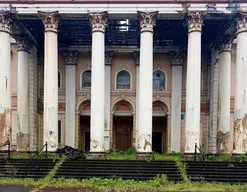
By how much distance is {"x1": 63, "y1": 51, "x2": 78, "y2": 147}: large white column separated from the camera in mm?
32184

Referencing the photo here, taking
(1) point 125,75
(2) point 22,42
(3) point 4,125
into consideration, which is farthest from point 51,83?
(1) point 125,75

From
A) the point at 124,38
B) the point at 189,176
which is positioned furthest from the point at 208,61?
the point at 189,176

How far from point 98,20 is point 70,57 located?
9414 mm

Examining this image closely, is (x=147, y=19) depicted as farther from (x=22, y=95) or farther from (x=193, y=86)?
(x=22, y=95)

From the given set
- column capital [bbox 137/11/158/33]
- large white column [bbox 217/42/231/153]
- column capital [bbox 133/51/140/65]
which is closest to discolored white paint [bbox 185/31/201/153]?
column capital [bbox 137/11/158/33]

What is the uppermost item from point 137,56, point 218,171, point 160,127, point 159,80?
point 137,56

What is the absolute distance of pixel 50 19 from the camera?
79.6 feet

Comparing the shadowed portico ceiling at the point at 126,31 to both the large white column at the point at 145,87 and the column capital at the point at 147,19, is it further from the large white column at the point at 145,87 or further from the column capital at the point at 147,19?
the large white column at the point at 145,87

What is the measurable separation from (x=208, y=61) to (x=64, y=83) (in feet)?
43.8

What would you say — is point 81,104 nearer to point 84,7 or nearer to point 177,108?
point 177,108

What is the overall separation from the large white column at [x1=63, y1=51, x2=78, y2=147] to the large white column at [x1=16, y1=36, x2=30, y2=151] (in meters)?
4.16

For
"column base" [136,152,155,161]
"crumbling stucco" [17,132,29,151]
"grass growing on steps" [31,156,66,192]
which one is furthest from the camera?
"crumbling stucco" [17,132,29,151]

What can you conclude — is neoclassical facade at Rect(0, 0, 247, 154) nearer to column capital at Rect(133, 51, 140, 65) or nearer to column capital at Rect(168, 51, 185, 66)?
column capital at Rect(168, 51, 185, 66)

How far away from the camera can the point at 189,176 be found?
19312 millimetres
